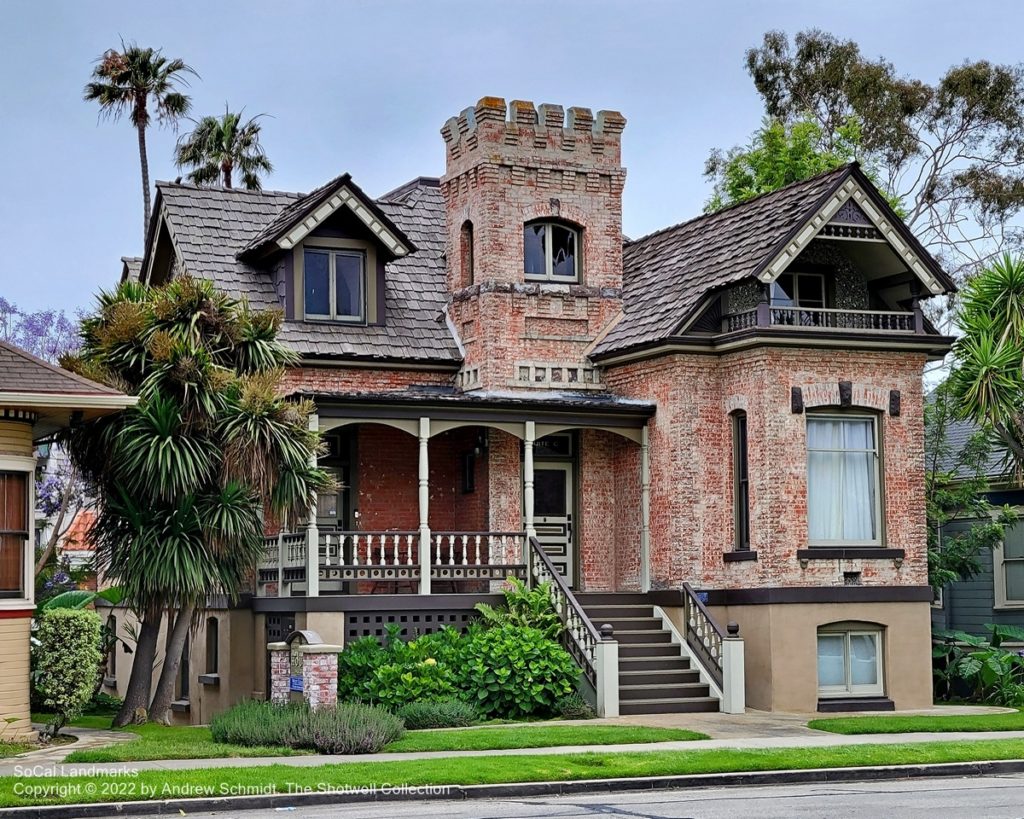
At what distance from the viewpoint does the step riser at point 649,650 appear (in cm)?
2506

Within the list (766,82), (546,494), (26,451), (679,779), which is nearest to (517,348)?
(546,494)

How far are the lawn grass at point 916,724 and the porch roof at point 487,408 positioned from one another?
6155mm

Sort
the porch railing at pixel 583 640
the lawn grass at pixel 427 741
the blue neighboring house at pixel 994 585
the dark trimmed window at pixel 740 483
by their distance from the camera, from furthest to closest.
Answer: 1. the blue neighboring house at pixel 994 585
2. the dark trimmed window at pixel 740 483
3. the porch railing at pixel 583 640
4. the lawn grass at pixel 427 741

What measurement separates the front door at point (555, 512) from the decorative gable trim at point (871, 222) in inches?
210

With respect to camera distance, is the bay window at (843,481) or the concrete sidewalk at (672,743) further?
the bay window at (843,481)

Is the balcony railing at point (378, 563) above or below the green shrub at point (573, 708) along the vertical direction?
above

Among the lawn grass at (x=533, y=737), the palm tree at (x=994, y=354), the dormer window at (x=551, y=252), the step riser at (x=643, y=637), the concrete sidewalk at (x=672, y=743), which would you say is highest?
the dormer window at (x=551, y=252)

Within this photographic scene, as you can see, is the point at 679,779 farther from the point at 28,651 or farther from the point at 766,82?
the point at 766,82

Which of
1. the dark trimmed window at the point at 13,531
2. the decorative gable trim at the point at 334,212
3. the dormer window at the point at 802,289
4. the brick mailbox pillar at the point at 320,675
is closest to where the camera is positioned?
the brick mailbox pillar at the point at 320,675

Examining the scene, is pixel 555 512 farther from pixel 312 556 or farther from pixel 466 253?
pixel 312 556

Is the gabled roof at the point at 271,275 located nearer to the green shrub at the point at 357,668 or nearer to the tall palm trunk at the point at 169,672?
the tall palm trunk at the point at 169,672

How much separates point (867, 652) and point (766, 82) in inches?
1036

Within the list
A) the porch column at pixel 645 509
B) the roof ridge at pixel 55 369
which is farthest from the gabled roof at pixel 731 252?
the roof ridge at pixel 55 369

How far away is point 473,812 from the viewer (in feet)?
47.0
